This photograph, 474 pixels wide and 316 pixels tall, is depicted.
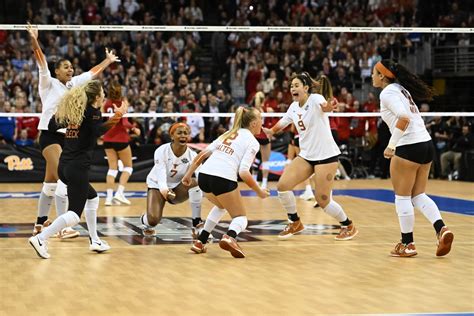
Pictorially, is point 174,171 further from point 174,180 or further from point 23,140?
point 23,140

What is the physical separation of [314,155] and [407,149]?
5.25 feet

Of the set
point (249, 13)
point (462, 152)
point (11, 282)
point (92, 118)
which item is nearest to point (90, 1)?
point (249, 13)

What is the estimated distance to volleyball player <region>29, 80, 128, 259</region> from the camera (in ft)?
26.7

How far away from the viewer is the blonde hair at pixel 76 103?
820 cm

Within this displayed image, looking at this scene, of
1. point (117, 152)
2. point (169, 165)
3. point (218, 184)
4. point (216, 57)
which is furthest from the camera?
point (216, 57)

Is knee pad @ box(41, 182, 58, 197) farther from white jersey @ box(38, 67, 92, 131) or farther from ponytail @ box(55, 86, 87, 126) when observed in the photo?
ponytail @ box(55, 86, 87, 126)

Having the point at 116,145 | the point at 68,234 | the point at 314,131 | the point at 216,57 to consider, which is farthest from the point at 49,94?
the point at 216,57

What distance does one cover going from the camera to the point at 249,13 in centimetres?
2517

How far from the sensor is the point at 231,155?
8.38 m

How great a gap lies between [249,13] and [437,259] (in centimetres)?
1777

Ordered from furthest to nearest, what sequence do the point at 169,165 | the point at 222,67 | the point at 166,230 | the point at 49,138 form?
the point at 222,67 < the point at 166,230 < the point at 169,165 < the point at 49,138

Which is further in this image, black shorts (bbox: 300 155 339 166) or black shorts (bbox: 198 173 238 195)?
black shorts (bbox: 300 155 339 166)

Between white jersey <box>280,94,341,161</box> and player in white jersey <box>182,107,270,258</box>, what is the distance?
1.28 m

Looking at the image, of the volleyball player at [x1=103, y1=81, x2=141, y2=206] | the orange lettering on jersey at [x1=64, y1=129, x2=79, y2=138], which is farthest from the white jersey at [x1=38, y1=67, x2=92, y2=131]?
the volleyball player at [x1=103, y1=81, x2=141, y2=206]
